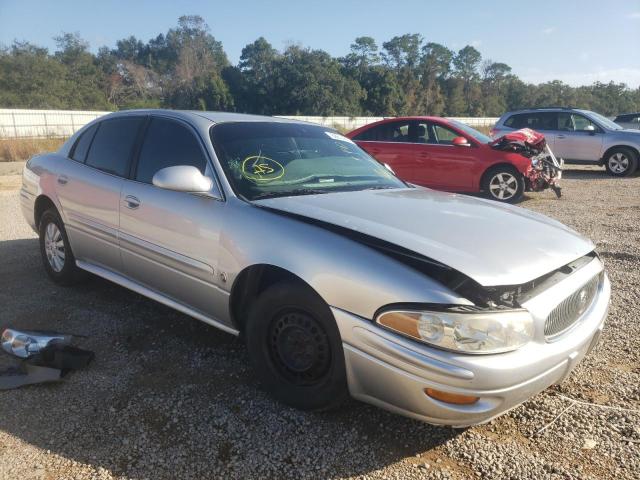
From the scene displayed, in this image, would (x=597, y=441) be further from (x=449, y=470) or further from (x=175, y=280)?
(x=175, y=280)

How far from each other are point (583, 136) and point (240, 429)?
13423mm

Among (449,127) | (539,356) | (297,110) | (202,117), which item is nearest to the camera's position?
(539,356)

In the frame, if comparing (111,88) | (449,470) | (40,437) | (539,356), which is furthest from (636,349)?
(111,88)

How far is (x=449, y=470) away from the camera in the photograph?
7.52 ft

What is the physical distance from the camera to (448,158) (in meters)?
9.46

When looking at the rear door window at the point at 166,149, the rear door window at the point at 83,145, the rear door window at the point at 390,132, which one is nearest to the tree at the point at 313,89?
the rear door window at the point at 390,132

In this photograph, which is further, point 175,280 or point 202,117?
point 202,117

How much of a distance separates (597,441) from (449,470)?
0.80 m

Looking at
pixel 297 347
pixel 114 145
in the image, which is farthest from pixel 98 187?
pixel 297 347

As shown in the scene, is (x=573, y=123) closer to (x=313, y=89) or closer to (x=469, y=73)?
(x=313, y=89)

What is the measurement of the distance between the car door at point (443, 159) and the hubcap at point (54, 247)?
265 inches

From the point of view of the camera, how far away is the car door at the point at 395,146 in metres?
9.70

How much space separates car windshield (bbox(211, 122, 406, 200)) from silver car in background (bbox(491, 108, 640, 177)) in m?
10.8

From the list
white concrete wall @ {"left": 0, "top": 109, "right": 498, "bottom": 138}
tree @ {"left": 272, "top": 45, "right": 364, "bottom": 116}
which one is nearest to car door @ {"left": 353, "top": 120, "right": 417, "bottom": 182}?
white concrete wall @ {"left": 0, "top": 109, "right": 498, "bottom": 138}
